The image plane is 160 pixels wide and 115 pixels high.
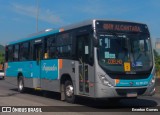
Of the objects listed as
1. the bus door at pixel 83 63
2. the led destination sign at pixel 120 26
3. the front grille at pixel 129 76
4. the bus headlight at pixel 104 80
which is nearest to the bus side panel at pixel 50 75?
the bus door at pixel 83 63

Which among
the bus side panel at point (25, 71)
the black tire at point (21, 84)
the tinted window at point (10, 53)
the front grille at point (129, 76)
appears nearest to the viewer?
the front grille at point (129, 76)

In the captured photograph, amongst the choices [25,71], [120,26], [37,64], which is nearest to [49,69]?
[37,64]

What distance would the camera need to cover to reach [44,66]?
17.5 m

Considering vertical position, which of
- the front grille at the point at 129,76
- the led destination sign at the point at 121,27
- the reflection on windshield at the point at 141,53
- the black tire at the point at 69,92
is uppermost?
the led destination sign at the point at 121,27

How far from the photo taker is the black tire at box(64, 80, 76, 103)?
48.2ft

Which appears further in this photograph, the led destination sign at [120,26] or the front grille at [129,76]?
the led destination sign at [120,26]

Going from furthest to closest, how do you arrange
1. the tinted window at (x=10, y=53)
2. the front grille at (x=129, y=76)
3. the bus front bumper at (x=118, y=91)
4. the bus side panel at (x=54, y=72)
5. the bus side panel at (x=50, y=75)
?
the tinted window at (x=10, y=53)
the bus side panel at (x=50, y=75)
the bus side panel at (x=54, y=72)
the front grille at (x=129, y=76)
the bus front bumper at (x=118, y=91)

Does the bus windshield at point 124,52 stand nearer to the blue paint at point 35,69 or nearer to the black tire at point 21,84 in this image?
the blue paint at point 35,69

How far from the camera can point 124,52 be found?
13078mm

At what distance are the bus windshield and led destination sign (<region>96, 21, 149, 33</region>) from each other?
24 centimetres

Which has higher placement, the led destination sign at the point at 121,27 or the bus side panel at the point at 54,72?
the led destination sign at the point at 121,27

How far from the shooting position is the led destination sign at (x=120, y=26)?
13.2 m

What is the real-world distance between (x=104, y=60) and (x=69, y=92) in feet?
9.20

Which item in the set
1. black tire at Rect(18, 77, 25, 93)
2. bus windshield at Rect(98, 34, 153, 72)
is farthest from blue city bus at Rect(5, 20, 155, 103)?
black tire at Rect(18, 77, 25, 93)
